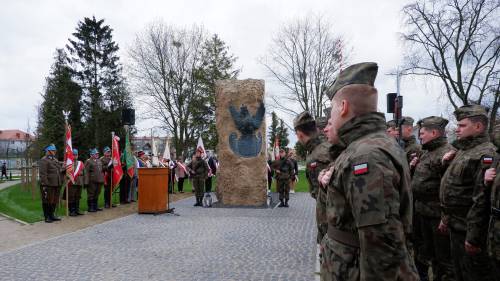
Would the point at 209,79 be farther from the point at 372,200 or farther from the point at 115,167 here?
the point at 372,200

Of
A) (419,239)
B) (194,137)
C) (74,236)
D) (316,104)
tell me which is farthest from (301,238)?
(194,137)

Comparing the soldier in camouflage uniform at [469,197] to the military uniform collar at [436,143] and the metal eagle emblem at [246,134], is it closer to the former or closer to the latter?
the military uniform collar at [436,143]

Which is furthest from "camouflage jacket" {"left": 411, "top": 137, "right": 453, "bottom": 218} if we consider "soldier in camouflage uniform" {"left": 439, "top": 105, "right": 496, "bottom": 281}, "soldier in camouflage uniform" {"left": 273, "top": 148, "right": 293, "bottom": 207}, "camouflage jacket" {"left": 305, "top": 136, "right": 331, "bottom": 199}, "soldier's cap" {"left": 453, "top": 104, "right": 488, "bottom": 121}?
"soldier in camouflage uniform" {"left": 273, "top": 148, "right": 293, "bottom": 207}

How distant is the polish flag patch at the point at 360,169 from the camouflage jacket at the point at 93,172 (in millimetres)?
12229

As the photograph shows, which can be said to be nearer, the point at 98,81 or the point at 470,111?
the point at 470,111

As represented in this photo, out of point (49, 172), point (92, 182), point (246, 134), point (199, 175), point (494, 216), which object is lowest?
point (92, 182)

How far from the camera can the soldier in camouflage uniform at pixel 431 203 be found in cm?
470

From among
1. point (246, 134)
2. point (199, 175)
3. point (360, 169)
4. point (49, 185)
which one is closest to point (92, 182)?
point (49, 185)

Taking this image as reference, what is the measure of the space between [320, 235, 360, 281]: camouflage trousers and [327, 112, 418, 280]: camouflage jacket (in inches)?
0.5

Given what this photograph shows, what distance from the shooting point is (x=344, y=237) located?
2199 mm

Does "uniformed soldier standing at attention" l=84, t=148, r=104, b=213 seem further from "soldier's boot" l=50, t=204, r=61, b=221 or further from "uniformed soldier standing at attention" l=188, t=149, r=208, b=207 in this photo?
"uniformed soldier standing at attention" l=188, t=149, r=208, b=207

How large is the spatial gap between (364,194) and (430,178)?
351 centimetres

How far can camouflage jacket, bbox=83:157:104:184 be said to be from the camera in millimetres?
12875

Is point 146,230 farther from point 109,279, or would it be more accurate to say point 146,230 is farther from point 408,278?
point 408,278
